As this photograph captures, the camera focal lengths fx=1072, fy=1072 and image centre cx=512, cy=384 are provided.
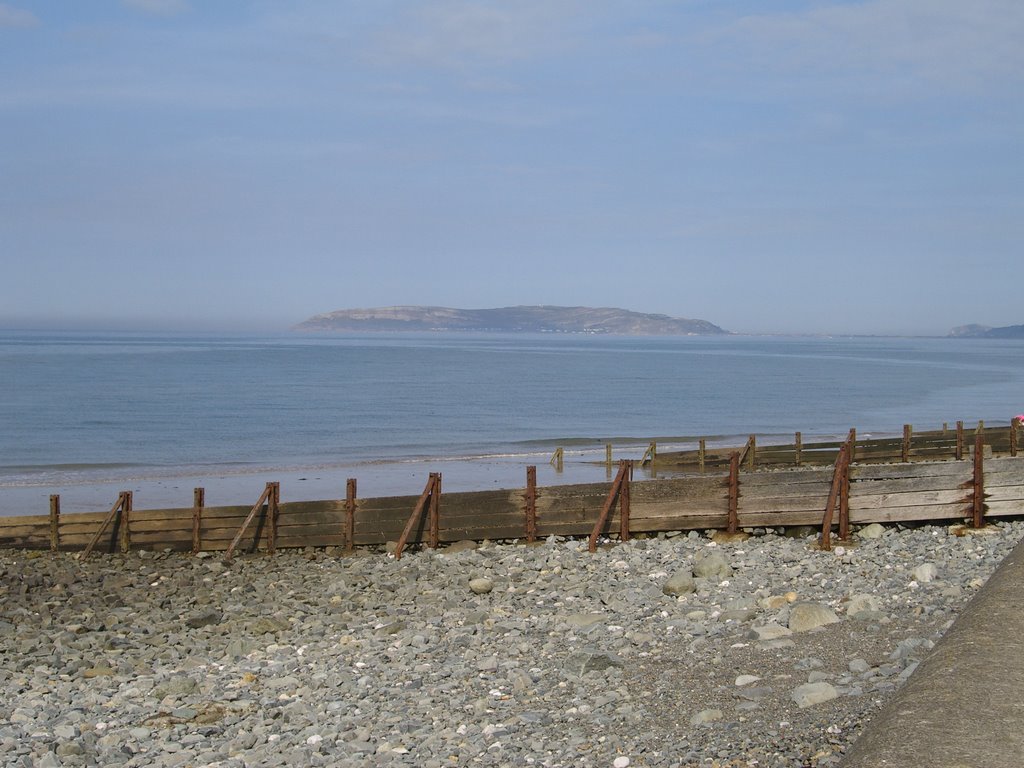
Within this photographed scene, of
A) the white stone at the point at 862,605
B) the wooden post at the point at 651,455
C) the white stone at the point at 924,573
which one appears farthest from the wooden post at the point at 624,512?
the wooden post at the point at 651,455

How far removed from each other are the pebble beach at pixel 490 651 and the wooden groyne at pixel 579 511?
50 cm

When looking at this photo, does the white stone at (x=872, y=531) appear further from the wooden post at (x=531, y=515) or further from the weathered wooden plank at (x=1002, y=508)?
the wooden post at (x=531, y=515)

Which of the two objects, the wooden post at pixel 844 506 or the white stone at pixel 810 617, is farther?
the wooden post at pixel 844 506

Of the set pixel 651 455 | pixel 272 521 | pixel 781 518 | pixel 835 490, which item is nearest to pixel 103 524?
pixel 272 521

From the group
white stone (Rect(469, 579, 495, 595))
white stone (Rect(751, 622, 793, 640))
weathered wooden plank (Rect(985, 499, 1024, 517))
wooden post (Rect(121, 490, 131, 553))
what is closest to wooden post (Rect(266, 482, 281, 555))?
wooden post (Rect(121, 490, 131, 553))

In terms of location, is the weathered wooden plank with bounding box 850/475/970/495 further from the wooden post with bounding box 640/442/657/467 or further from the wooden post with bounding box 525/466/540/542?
the wooden post with bounding box 640/442/657/467

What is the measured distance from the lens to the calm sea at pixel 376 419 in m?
42.5

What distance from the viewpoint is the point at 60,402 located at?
257 feet

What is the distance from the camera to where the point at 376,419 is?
7075 centimetres

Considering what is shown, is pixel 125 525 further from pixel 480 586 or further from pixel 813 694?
pixel 813 694

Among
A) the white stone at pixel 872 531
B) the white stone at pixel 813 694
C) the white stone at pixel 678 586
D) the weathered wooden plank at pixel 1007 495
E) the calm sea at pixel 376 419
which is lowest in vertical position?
the calm sea at pixel 376 419

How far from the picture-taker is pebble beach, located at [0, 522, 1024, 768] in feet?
31.8

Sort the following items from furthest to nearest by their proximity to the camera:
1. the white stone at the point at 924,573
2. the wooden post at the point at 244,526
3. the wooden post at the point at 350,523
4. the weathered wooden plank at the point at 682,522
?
1. the wooden post at the point at 350,523
2. the wooden post at the point at 244,526
3. the weathered wooden plank at the point at 682,522
4. the white stone at the point at 924,573

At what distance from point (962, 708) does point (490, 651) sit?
26.5 feet
